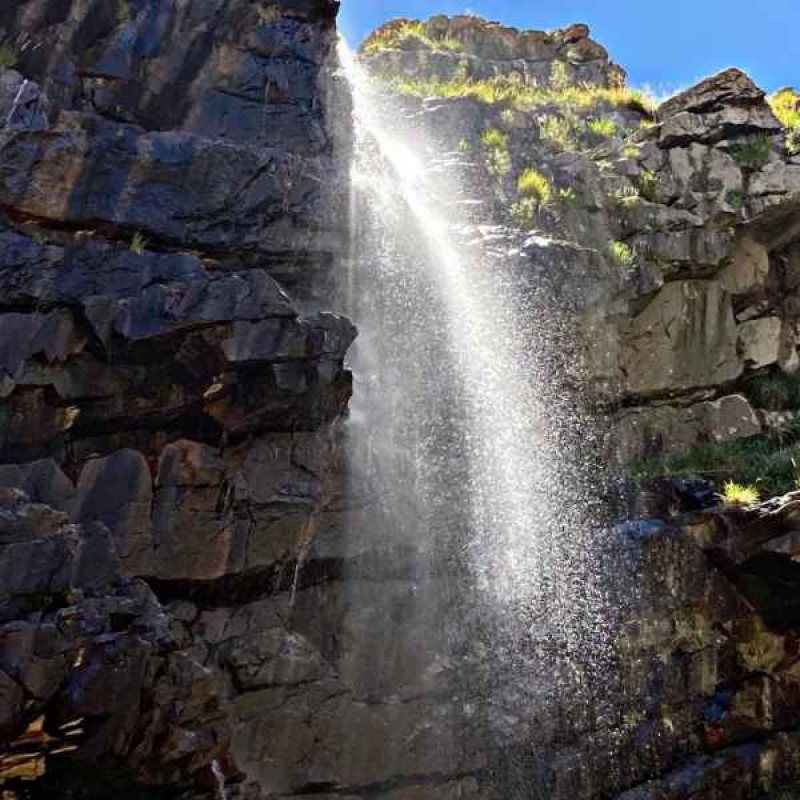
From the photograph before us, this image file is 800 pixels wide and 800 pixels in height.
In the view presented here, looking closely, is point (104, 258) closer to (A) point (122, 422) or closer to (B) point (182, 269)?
(B) point (182, 269)

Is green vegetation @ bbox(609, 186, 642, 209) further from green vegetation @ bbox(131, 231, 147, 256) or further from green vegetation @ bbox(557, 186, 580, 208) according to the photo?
green vegetation @ bbox(131, 231, 147, 256)

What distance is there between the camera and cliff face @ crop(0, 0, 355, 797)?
372 inches

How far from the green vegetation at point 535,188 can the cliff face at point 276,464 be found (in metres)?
0.06

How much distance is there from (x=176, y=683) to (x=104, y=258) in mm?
6362

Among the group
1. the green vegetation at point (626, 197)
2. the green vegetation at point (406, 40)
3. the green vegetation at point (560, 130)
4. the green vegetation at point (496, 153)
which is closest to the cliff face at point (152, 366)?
the green vegetation at point (496, 153)

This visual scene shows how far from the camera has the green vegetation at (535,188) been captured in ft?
57.8

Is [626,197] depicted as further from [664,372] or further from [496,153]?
[664,372]

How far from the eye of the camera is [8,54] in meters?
14.2

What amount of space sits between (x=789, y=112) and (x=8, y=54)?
1653 cm

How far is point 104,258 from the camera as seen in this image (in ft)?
43.1

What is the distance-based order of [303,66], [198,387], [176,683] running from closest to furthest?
[176,683]
[198,387]
[303,66]

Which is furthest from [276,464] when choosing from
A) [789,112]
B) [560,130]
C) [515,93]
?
[789,112]

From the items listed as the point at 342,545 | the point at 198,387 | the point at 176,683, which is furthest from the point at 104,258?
the point at 176,683

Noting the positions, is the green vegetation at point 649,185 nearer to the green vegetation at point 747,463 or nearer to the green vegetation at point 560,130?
Answer: the green vegetation at point 560,130
